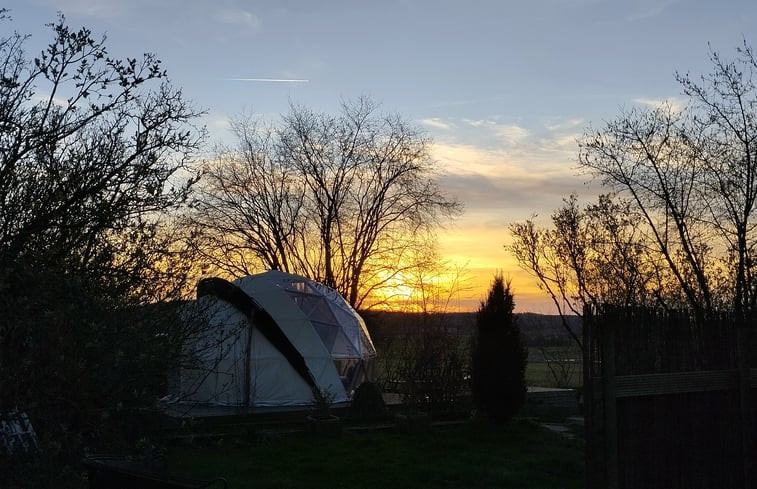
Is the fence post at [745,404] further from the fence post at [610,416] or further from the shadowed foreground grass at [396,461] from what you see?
the shadowed foreground grass at [396,461]

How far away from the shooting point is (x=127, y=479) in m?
4.27

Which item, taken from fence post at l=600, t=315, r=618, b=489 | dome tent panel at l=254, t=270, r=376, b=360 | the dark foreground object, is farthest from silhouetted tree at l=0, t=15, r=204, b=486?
dome tent panel at l=254, t=270, r=376, b=360

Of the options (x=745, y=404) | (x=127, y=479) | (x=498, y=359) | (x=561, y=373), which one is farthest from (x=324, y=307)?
(x=127, y=479)

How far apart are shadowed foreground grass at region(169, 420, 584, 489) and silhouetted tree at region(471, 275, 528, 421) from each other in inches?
34.7

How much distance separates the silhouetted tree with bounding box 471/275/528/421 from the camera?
15.4m

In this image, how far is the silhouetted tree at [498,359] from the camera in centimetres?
1540

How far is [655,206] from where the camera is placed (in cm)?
1561

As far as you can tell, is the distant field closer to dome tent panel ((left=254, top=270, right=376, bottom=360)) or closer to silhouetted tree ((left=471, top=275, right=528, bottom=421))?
dome tent panel ((left=254, top=270, right=376, bottom=360))

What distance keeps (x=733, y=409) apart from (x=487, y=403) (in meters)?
8.52

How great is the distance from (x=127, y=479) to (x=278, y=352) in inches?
559

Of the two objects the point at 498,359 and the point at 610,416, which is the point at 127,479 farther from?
the point at 498,359

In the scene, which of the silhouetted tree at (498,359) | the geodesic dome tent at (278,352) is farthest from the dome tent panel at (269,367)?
the silhouetted tree at (498,359)

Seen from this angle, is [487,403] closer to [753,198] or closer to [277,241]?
[753,198]

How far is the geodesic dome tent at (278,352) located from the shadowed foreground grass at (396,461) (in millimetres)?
4244
